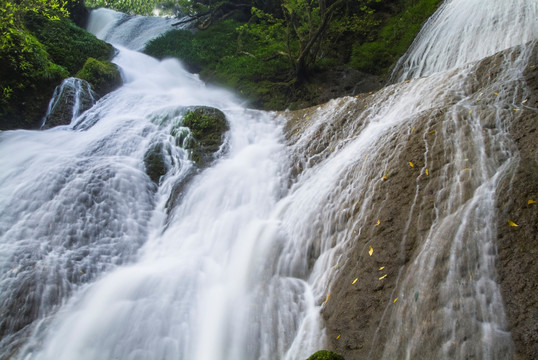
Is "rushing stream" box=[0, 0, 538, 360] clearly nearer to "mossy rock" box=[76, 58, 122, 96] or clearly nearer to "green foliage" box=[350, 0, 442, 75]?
"green foliage" box=[350, 0, 442, 75]

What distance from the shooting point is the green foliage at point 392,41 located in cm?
1088

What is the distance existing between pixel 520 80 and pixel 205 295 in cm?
510

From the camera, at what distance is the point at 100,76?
438 inches

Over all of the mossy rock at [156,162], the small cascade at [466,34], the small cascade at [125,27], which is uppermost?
the small cascade at [125,27]

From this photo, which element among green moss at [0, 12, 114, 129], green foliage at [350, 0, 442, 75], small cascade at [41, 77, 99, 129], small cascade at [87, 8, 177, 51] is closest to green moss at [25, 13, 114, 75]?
green moss at [0, 12, 114, 129]

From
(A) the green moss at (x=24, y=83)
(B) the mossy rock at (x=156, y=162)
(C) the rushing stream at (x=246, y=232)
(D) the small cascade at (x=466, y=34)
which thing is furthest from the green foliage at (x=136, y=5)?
(C) the rushing stream at (x=246, y=232)

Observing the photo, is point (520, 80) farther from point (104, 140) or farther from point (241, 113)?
point (104, 140)

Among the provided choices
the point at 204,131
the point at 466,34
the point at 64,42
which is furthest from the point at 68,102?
the point at 466,34

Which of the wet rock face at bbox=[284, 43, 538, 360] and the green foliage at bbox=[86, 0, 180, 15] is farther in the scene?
the green foliage at bbox=[86, 0, 180, 15]

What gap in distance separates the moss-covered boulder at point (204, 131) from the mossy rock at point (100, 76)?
451 cm

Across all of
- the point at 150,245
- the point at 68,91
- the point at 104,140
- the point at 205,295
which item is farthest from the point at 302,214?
the point at 68,91

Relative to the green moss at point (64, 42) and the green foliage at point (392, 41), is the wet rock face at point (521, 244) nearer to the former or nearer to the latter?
the green foliage at point (392, 41)

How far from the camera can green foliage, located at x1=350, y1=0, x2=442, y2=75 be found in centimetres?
1088

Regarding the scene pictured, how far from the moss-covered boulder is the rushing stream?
0.87ft
